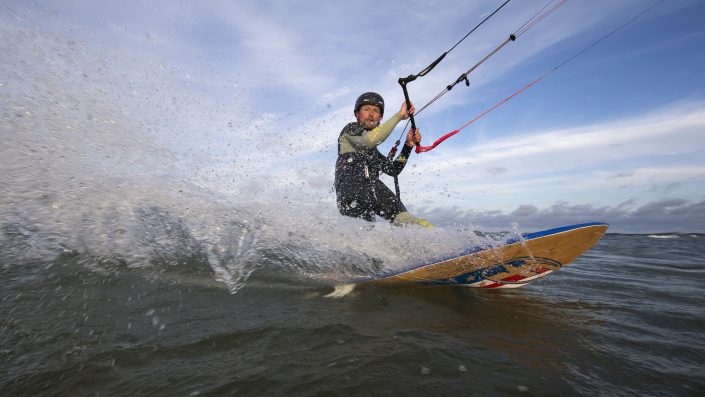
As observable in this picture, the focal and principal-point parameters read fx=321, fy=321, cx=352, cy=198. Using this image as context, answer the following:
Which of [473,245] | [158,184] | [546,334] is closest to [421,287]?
[473,245]

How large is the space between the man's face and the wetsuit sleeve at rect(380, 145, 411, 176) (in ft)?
2.67

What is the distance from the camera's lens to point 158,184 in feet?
19.4

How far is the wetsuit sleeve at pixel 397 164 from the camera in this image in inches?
258

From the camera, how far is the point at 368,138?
217 inches

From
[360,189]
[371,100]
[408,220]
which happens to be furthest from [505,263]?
[371,100]

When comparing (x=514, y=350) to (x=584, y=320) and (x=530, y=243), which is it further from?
(x=530, y=243)

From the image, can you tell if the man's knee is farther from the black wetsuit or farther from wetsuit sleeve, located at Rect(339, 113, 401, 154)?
wetsuit sleeve, located at Rect(339, 113, 401, 154)

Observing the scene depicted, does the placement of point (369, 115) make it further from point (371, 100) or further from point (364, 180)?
point (364, 180)

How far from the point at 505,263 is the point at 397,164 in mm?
2804

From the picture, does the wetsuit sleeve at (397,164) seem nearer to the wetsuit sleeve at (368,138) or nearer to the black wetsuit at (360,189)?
the black wetsuit at (360,189)

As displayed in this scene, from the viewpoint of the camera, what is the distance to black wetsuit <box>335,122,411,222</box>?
5.71m

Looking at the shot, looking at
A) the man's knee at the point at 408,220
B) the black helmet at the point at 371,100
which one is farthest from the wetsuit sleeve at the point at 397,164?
the man's knee at the point at 408,220

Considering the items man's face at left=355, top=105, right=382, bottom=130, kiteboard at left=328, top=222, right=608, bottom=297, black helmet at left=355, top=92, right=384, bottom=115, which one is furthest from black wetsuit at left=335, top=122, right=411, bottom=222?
kiteboard at left=328, top=222, right=608, bottom=297

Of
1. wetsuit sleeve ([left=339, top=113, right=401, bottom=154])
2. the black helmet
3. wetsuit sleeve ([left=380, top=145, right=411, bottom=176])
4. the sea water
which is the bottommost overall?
the sea water
